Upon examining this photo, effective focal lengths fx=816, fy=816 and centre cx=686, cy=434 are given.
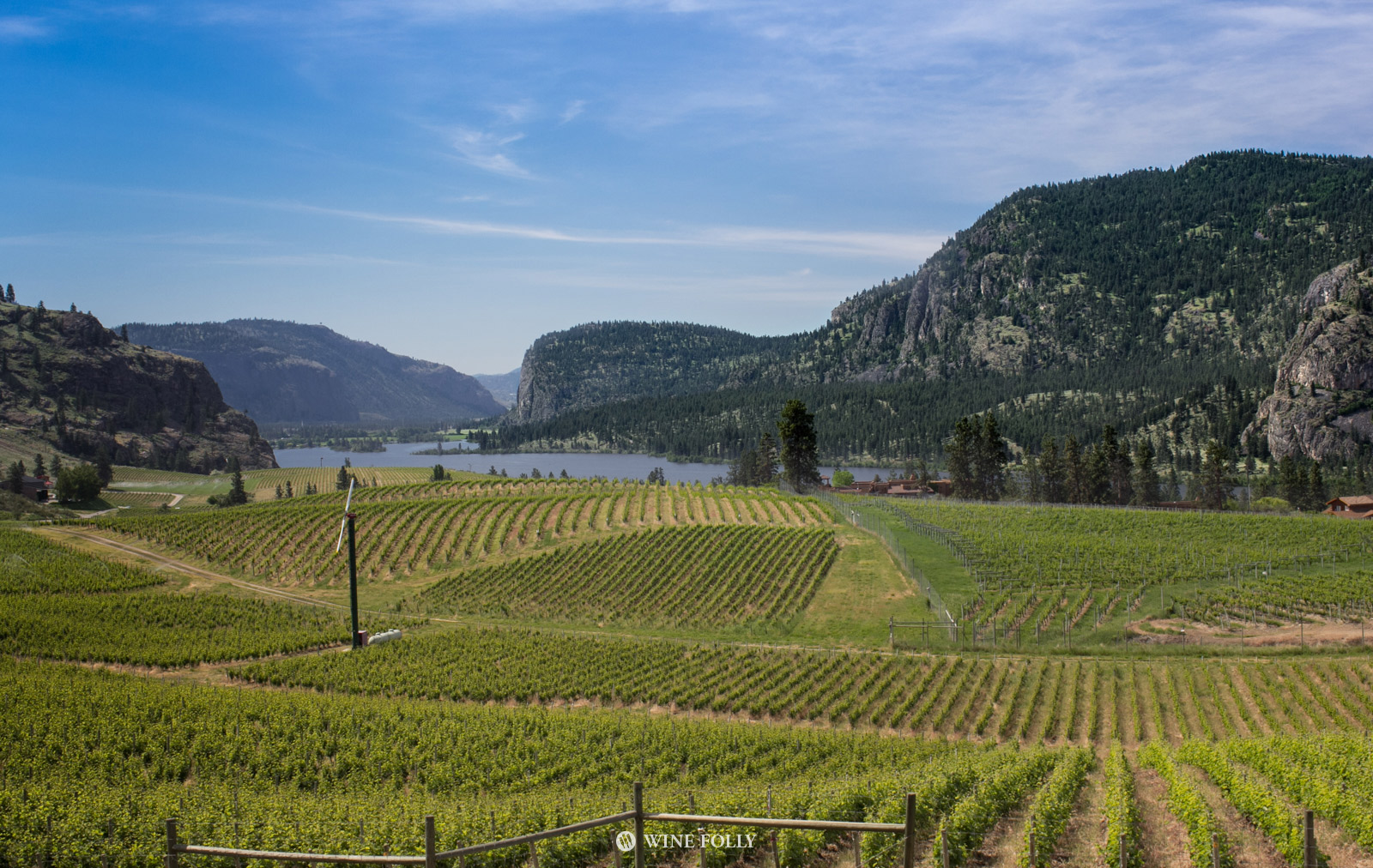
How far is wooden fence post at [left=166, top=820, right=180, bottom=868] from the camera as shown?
1000 cm

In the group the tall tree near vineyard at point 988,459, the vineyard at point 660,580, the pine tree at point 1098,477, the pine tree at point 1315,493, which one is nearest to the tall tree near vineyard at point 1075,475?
the pine tree at point 1098,477

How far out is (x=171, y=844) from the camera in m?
10.0

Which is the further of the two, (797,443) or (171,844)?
(797,443)

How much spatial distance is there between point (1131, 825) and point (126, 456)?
229785 millimetres

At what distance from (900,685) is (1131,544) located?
38957mm

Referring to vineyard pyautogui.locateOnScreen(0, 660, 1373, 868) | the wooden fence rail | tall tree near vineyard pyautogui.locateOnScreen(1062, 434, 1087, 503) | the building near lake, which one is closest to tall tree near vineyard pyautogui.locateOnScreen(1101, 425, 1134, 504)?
tall tree near vineyard pyautogui.locateOnScreen(1062, 434, 1087, 503)

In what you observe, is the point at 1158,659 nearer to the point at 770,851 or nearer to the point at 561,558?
the point at 770,851

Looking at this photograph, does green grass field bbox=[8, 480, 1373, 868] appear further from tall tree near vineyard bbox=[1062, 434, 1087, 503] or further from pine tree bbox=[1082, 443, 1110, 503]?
tall tree near vineyard bbox=[1062, 434, 1087, 503]

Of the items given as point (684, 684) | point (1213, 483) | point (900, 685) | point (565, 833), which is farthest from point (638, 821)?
point (1213, 483)

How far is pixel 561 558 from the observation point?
219 ft

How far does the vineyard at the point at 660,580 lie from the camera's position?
181ft

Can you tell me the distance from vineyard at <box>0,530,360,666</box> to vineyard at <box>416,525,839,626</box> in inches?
419

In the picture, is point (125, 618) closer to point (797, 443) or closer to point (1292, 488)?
point (797, 443)

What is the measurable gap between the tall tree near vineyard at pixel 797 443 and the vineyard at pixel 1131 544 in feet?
57.1
